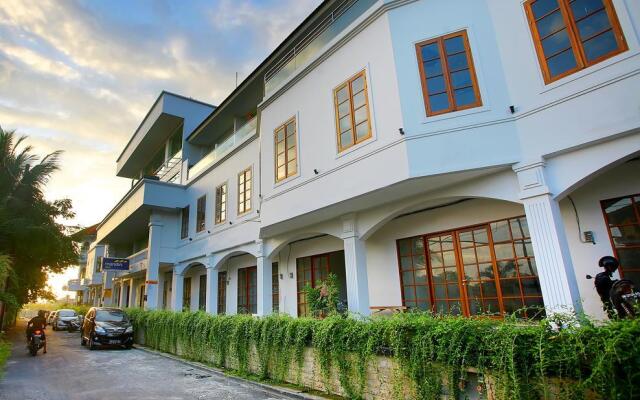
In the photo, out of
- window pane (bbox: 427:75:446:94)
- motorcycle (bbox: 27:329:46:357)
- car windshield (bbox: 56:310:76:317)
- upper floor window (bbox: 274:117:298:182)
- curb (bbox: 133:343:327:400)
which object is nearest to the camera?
curb (bbox: 133:343:327:400)

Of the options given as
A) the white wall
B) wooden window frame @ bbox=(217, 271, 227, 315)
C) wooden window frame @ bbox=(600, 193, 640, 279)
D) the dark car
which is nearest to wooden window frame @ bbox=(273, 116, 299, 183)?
the white wall

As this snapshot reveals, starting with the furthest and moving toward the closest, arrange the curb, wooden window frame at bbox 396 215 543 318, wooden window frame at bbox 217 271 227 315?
wooden window frame at bbox 217 271 227 315
wooden window frame at bbox 396 215 543 318
the curb

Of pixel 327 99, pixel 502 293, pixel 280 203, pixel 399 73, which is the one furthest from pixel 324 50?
pixel 502 293

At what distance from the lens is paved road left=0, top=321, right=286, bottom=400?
7207 mm

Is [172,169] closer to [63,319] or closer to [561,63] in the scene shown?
[63,319]

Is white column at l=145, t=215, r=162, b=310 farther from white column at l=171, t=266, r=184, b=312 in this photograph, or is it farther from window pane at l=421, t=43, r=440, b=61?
window pane at l=421, t=43, r=440, b=61

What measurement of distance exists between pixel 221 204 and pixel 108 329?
6.83 m

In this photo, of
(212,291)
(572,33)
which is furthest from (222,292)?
(572,33)

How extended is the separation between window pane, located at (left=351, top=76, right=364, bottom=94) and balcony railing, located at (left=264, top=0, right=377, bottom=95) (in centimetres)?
164

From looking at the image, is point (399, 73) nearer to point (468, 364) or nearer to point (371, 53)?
point (371, 53)

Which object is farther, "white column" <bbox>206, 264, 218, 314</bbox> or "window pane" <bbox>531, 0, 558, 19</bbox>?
"white column" <bbox>206, 264, 218, 314</bbox>

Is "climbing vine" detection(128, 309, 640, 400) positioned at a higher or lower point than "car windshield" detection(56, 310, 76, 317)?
lower

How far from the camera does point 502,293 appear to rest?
24.4 feet

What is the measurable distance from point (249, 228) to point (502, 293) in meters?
8.49
